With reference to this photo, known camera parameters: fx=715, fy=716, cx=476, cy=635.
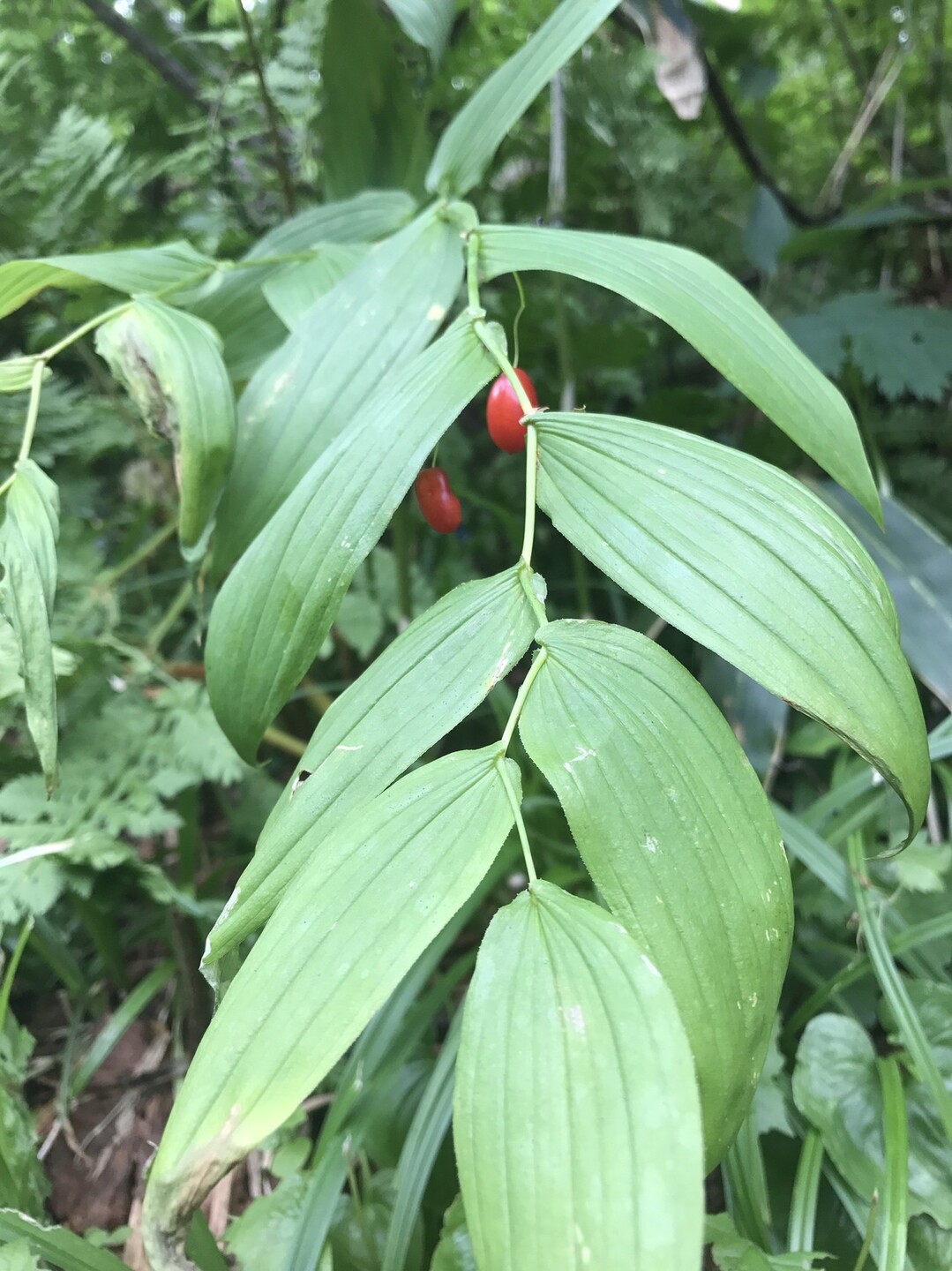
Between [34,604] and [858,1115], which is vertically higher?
[34,604]

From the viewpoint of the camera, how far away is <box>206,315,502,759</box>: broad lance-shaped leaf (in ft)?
1.38

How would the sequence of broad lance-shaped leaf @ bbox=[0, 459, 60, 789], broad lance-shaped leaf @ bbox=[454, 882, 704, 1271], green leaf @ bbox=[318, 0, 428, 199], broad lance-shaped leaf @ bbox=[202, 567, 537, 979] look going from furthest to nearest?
green leaf @ bbox=[318, 0, 428, 199] → broad lance-shaped leaf @ bbox=[0, 459, 60, 789] → broad lance-shaped leaf @ bbox=[202, 567, 537, 979] → broad lance-shaped leaf @ bbox=[454, 882, 704, 1271]

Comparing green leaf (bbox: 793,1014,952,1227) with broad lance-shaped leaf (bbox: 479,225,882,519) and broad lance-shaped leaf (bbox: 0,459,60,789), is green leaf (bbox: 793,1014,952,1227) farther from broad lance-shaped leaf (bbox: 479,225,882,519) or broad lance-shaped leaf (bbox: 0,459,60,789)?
broad lance-shaped leaf (bbox: 0,459,60,789)

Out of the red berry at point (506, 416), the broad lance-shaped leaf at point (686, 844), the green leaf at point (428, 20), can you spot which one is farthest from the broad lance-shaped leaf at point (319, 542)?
the green leaf at point (428, 20)

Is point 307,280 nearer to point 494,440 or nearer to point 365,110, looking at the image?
point 494,440

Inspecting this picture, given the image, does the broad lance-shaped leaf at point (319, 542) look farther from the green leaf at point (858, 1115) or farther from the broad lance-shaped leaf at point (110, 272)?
the green leaf at point (858, 1115)

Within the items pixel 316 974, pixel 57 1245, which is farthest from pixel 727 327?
pixel 57 1245

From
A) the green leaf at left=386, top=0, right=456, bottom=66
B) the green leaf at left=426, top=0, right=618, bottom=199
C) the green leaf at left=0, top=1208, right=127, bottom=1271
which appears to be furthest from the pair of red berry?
the green leaf at left=0, top=1208, right=127, bottom=1271

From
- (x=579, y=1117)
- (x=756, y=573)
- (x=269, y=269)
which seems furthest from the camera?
(x=269, y=269)

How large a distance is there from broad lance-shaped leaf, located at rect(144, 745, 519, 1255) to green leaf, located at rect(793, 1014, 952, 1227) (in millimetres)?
504

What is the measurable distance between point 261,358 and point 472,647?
1.61ft

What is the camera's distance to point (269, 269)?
0.71 meters

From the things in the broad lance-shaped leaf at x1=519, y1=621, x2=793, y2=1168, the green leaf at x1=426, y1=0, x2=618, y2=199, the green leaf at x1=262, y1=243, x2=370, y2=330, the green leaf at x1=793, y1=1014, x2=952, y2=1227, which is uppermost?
the green leaf at x1=426, y1=0, x2=618, y2=199

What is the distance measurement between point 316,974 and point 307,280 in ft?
1.93
